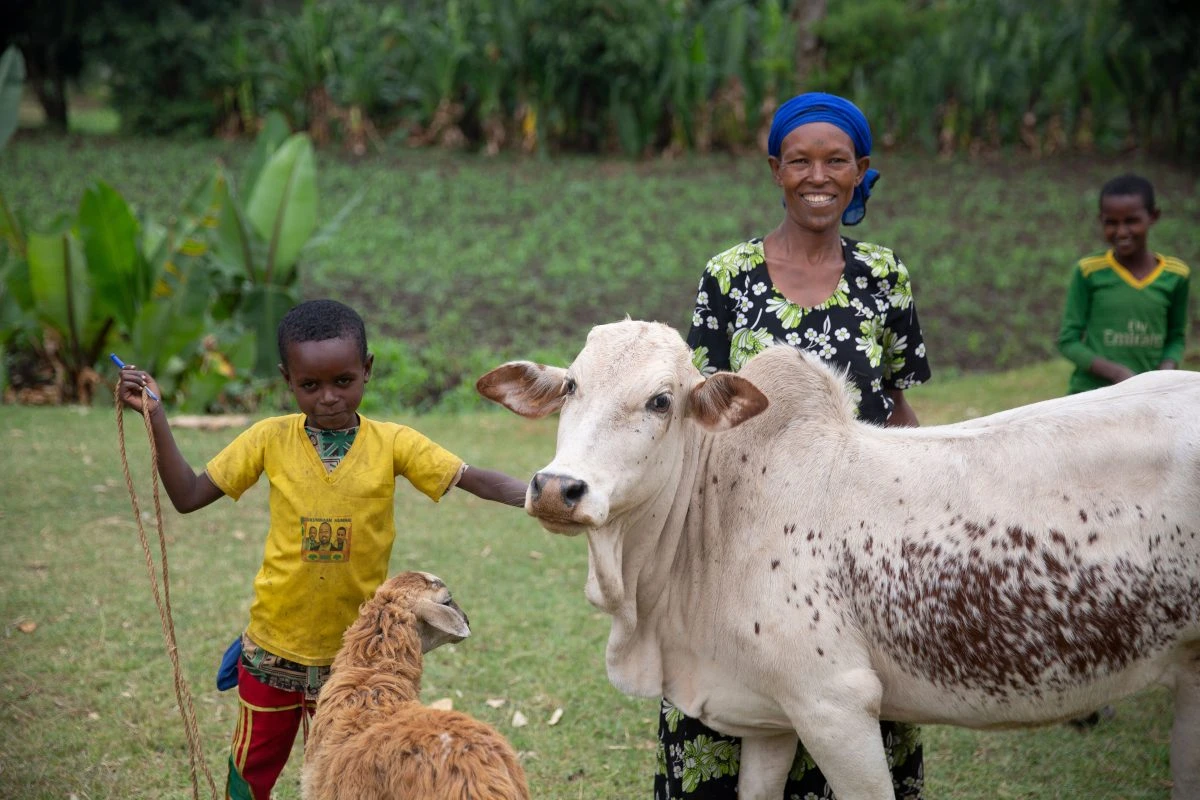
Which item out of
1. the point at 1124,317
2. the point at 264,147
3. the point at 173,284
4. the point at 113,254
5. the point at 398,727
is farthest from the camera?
the point at 264,147

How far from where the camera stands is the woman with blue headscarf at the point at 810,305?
10.4 ft

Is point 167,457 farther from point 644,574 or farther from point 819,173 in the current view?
point 819,173

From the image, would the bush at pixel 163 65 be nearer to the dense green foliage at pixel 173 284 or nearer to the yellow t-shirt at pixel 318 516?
the dense green foliage at pixel 173 284

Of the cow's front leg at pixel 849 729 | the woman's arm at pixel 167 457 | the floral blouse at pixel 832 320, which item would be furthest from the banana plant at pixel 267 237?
the cow's front leg at pixel 849 729

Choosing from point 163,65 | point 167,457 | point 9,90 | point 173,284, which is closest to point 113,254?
point 173,284

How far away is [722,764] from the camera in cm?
327

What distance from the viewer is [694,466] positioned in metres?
3.06

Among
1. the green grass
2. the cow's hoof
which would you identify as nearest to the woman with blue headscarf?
the green grass

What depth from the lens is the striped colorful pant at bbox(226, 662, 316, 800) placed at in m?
3.18

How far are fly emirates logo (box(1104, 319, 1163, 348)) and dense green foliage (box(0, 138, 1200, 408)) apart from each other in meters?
5.10

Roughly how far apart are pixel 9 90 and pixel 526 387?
7320mm

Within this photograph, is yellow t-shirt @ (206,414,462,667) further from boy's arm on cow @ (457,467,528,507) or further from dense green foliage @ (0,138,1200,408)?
dense green foliage @ (0,138,1200,408)

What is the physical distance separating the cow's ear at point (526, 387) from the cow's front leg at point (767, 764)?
1047 mm

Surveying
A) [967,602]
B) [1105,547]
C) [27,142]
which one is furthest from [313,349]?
[27,142]
